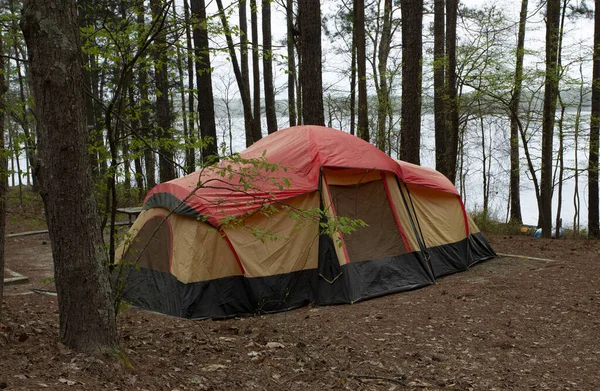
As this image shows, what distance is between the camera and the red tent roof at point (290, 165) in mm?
6738

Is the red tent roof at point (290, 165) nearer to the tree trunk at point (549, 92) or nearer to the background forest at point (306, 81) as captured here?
the background forest at point (306, 81)

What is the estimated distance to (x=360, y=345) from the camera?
516 centimetres

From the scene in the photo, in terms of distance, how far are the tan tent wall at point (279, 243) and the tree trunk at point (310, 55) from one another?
255 cm

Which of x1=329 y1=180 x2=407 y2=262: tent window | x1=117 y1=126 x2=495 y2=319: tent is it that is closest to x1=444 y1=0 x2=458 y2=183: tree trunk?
x1=117 y1=126 x2=495 y2=319: tent

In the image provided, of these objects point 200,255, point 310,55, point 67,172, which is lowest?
point 200,255

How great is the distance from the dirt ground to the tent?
33 centimetres

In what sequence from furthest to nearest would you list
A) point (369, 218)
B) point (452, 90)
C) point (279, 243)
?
1. point (452, 90)
2. point (369, 218)
3. point (279, 243)

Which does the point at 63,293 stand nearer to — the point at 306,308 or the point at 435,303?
the point at 306,308

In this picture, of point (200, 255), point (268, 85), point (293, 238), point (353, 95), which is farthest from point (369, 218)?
point (353, 95)

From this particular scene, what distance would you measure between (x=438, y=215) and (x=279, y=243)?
2895 millimetres

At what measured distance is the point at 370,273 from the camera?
23.5 feet

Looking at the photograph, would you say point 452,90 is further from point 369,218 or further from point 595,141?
point 369,218

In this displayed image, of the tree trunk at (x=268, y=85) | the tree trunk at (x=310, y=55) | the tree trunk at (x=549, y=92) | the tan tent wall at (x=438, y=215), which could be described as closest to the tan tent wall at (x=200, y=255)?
the tan tent wall at (x=438, y=215)

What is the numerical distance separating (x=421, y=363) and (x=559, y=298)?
2.72m
